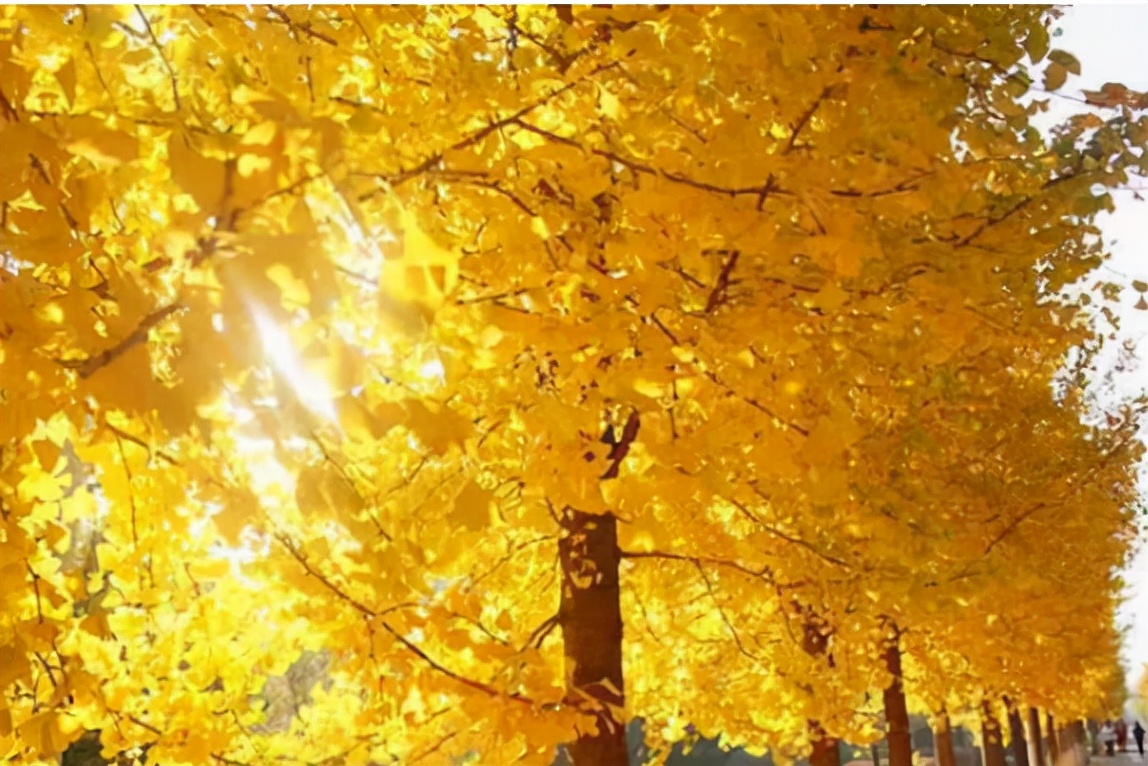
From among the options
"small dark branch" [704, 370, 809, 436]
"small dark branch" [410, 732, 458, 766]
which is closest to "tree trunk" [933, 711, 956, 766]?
"small dark branch" [410, 732, 458, 766]

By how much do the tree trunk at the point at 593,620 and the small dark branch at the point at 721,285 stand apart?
1.59m

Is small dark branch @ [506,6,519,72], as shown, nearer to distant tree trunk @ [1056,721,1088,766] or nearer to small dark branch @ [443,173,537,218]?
small dark branch @ [443,173,537,218]

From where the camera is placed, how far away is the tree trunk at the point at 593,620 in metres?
4.39

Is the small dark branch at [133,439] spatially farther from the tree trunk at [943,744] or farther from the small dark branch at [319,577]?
the tree trunk at [943,744]

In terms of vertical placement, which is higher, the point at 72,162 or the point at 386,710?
the point at 72,162

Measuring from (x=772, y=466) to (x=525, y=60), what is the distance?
48.5 inches

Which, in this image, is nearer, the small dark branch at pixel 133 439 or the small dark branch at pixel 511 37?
the small dark branch at pixel 133 439

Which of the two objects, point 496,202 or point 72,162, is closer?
point 72,162

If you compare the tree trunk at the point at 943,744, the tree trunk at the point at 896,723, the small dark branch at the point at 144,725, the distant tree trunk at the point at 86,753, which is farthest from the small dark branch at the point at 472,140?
the distant tree trunk at the point at 86,753

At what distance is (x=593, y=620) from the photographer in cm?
443

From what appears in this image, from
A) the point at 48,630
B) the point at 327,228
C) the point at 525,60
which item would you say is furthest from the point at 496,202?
the point at 48,630

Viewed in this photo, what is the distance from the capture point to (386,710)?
3.25 meters

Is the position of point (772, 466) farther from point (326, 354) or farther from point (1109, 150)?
point (1109, 150)

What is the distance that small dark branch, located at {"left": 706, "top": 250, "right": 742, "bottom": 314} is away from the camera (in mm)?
2929
